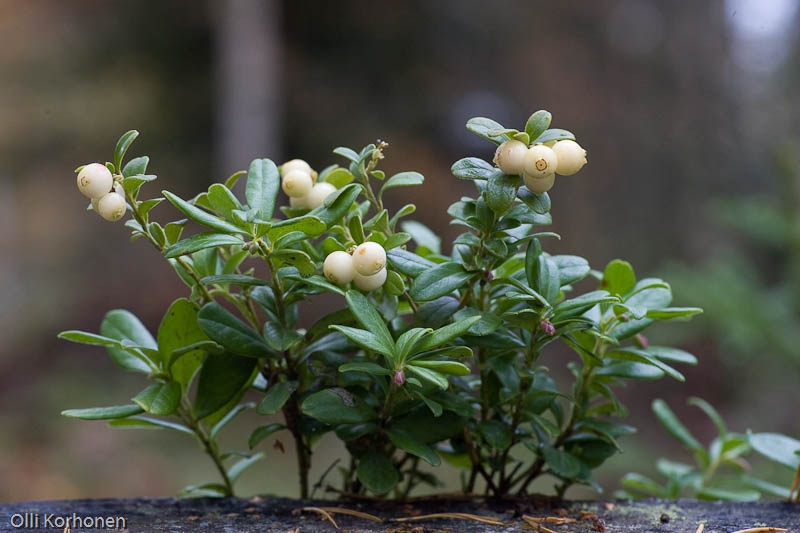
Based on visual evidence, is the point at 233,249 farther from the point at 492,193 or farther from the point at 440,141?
the point at 440,141

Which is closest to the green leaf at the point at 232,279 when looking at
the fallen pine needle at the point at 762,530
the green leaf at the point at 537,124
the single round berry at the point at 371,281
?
the single round berry at the point at 371,281

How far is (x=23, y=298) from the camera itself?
17.7 ft

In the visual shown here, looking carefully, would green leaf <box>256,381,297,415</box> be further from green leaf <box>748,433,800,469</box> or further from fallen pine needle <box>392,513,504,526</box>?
green leaf <box>748,433,800,469</box>

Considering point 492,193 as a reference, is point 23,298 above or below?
above

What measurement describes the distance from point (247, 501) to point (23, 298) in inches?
209

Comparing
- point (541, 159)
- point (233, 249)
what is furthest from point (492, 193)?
point (233, 249)

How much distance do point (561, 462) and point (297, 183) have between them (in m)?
0.47

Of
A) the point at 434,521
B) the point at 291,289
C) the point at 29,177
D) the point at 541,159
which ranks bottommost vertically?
the point at 434,521

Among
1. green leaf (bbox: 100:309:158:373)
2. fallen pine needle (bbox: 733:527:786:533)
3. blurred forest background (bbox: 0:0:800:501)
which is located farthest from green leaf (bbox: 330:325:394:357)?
blurred forest background (bbox: 0:0:800:501)

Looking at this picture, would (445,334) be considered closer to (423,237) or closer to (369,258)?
(369,258)

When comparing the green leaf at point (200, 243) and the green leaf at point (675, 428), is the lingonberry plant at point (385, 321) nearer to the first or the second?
the green leaf at point (200, 243)

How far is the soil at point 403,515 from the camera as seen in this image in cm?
76

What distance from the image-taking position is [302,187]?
801 mm

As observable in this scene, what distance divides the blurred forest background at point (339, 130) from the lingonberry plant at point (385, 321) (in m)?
A: 1.96
